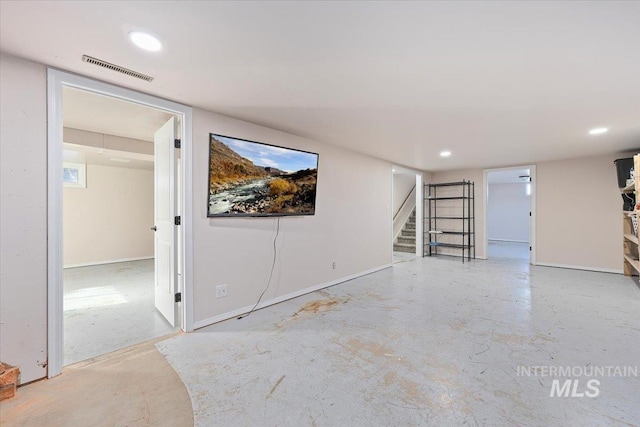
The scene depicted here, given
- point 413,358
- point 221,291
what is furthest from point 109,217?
point 413,358

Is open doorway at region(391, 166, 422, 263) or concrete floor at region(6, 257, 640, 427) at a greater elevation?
open doorway at region(391, 166, 422, 263)

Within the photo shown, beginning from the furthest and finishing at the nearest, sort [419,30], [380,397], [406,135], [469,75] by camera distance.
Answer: [406,135] → [469,75] → [380,397] → [419,30]

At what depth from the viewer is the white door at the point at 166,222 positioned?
2576 mm

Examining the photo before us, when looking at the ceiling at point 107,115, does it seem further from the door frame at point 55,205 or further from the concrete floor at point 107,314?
the concrete floor at point 107,314

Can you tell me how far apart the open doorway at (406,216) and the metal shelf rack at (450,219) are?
0.27 m

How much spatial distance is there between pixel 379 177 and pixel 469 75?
10.3 ft

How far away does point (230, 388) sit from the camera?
1.72m

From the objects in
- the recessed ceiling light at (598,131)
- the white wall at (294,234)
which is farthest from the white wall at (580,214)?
the white wall at (294,234)

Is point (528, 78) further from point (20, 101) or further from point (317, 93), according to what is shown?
point (20, 101)

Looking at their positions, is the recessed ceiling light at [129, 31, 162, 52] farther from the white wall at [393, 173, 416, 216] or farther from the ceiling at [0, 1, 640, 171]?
the white wall at [393, 173, 416, 216]

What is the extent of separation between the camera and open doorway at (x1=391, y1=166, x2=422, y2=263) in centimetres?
664

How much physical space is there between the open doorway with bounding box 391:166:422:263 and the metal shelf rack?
0.27 metres

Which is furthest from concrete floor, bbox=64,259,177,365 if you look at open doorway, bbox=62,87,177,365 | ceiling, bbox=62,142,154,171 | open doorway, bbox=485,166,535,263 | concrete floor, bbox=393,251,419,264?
open doorway, bbox=485,166,535,263

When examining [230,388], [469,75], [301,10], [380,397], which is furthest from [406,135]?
[230,388]
